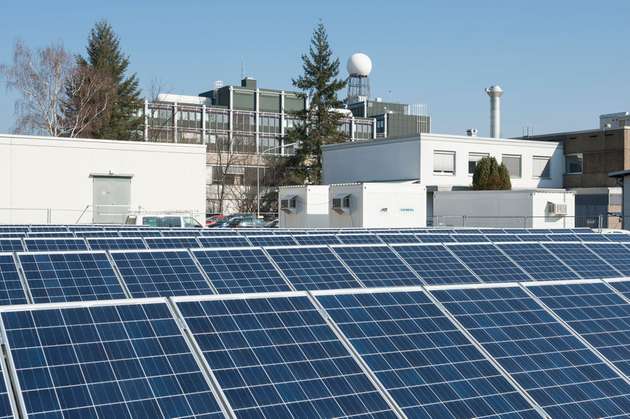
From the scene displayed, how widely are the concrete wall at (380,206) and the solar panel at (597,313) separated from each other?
82.2 feet

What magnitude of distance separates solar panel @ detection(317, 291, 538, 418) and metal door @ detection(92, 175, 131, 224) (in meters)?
33.3

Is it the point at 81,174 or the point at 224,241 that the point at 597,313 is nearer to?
the point at 224,241

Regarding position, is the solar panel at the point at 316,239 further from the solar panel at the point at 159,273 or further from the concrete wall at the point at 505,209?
the concrete wall at the point at 505,209

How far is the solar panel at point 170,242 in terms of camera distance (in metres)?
16.1

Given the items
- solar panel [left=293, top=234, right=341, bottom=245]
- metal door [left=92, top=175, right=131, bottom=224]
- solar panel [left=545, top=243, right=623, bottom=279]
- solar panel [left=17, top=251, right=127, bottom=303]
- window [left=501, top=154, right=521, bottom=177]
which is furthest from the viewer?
window [left=501, top=154, right=521, bottom=177]

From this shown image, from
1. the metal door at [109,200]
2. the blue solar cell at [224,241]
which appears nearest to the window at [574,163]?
the metal door at [109,200]

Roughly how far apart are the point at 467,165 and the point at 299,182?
22.8 meters

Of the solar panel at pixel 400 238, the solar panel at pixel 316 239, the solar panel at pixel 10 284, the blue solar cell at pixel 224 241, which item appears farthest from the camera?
the solar panel at pixel 400 238

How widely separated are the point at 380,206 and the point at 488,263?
23.0 meters

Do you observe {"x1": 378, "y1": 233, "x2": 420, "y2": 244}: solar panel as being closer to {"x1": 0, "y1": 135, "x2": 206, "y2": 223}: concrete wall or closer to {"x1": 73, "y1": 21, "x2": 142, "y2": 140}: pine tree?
{"x1": 0, "y1": 135, "x2": 206, "y2": 223}: concrete wall

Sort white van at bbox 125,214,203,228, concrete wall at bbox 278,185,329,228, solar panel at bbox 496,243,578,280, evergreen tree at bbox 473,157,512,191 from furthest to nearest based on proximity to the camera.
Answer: evergreen tree at bbox 473,157,512,191 → concrete wall at bbox 278,185,329,228 → white van at bbox 125,214,203,228 → solar panel at bbox 496,243,578,280

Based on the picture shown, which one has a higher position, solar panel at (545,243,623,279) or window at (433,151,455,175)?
window at (433,151,455,175)

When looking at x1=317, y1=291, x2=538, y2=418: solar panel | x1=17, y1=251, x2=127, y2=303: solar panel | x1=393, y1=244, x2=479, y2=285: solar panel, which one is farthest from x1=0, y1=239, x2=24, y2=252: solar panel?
x1=317, y1=291, x2=538, y2=418: solar panel

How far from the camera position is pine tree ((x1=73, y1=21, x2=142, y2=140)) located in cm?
6656
